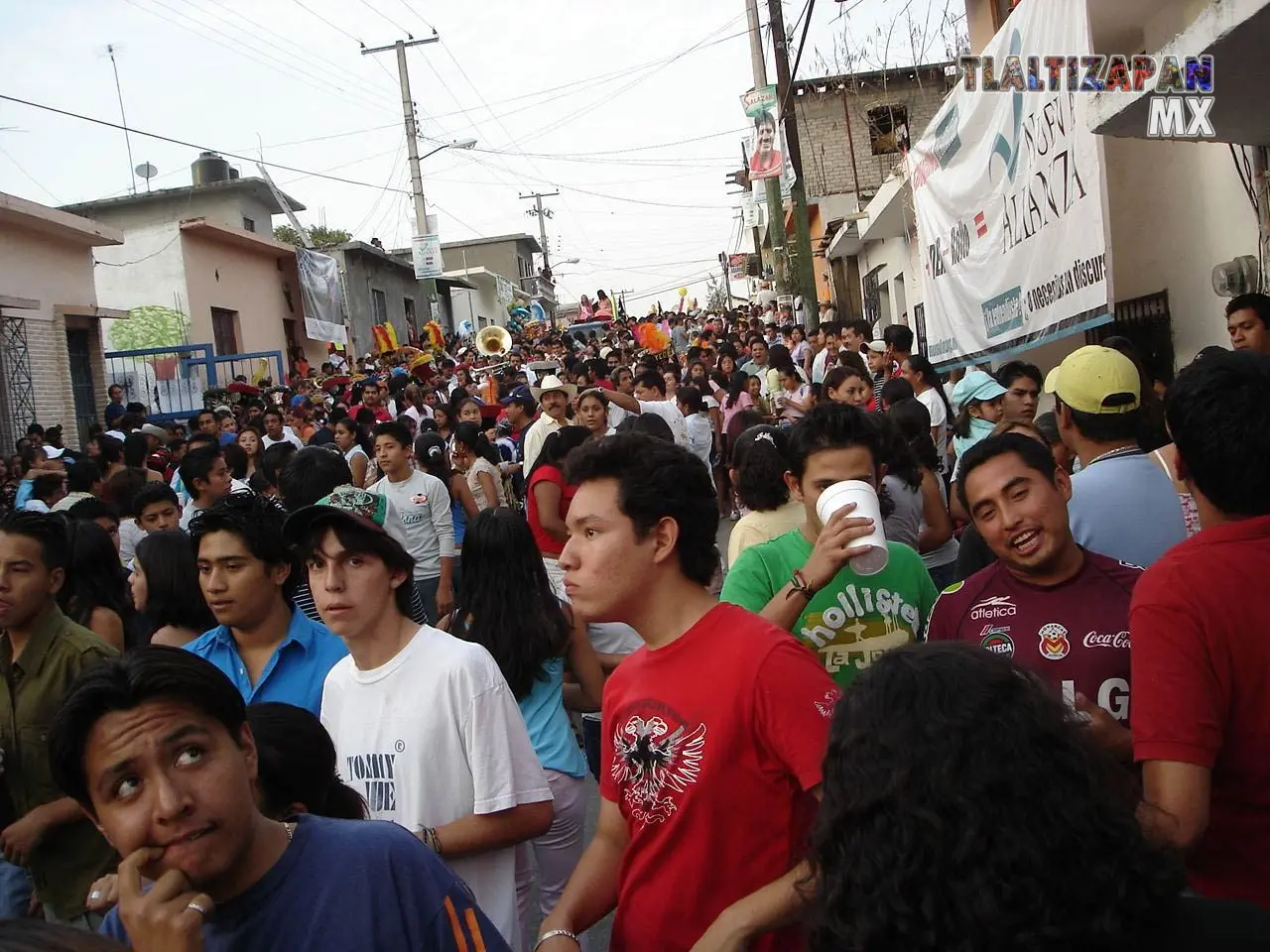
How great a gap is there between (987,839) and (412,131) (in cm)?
3198

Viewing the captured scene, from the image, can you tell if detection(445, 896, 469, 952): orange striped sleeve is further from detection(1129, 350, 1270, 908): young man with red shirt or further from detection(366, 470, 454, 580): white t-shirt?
detection(366, 470, 454, 580): white t-shirt

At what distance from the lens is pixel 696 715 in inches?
83.8

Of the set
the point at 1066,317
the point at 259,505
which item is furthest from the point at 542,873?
the point at 1066,317

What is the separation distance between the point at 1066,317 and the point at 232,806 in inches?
262

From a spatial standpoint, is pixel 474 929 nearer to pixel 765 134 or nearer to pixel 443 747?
pixel 443 747

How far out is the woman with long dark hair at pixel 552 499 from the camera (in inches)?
241

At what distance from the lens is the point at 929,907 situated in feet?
4.11

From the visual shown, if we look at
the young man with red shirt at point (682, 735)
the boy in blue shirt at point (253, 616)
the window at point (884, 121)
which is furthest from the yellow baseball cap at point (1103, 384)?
the window at point (884, 121)

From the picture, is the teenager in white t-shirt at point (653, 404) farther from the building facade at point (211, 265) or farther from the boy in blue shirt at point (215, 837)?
the building facade at point (211, 265)

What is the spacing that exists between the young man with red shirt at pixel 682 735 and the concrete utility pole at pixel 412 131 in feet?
92.5

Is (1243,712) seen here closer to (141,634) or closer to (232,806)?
(232,806)

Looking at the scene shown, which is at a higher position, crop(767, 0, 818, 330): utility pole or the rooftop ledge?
crop(767, 0, 818, 330): utility pole

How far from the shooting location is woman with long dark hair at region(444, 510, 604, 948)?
3.61m

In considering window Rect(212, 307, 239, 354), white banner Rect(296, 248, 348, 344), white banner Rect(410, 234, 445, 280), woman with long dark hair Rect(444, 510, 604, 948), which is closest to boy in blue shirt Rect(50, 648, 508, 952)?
woman with long dark hair Rect(444, 510, 604, 948)
